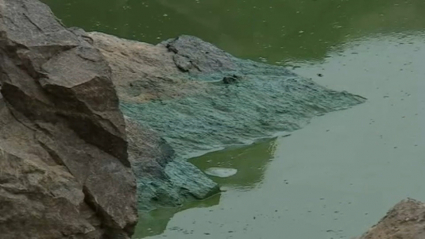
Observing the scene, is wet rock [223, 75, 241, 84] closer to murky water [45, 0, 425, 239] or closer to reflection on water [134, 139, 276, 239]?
murky water [45, 0, 425, 239]

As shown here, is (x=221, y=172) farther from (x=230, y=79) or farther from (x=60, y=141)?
(x=60, y=141)

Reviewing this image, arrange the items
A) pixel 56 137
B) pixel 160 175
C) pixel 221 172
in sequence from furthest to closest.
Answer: pixel 221 172
pixel 160 175
pixel 56 137

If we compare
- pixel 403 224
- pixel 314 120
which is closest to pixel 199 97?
pixel 314 120

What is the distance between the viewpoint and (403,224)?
2.67 m

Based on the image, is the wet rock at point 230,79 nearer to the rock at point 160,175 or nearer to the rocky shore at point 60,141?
the rock at point 160,175

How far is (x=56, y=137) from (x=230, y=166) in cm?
177

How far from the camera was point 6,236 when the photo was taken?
297 centimetres

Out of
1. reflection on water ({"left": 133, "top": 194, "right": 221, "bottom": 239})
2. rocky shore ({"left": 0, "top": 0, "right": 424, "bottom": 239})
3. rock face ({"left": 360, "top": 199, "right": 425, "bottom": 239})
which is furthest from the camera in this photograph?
reflection on water ({"left": 133, "top": 194, "right": 221, "bottom": 239})

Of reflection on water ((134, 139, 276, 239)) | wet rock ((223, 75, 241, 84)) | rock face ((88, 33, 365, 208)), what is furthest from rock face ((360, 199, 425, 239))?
wet rock ((223, 75, 241, 84))

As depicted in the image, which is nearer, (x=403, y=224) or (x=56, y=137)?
(x=403, y=224)

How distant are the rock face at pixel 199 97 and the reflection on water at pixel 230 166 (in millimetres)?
96

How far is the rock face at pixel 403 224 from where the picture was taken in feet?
8.54

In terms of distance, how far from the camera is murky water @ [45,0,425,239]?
13.6 ft

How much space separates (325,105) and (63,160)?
268cm
